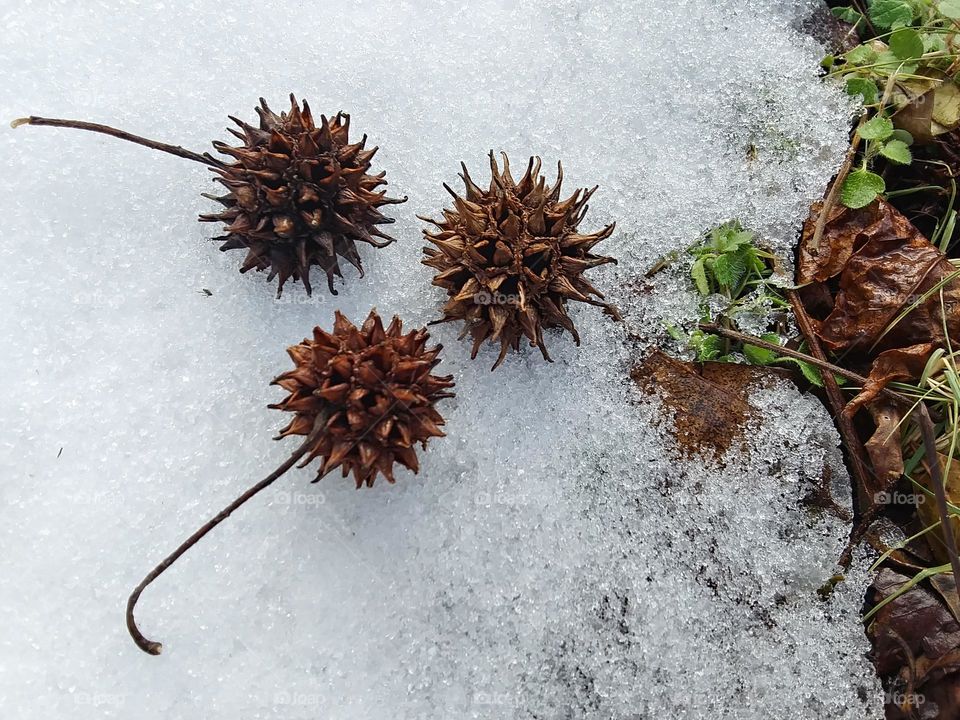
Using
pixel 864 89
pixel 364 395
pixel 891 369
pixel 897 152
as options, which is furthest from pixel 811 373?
pixel 364 395

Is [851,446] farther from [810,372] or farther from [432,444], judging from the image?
[432,444]

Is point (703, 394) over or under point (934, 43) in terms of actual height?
under

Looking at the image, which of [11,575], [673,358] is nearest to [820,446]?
[673,358]

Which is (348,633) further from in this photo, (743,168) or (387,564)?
(743,168)

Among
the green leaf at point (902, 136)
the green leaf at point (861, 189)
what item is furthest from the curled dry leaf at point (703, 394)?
the green leaf at point (902, 136)

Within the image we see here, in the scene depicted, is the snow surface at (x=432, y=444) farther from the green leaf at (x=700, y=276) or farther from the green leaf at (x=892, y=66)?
the green leaf at (x=892, y=66)
